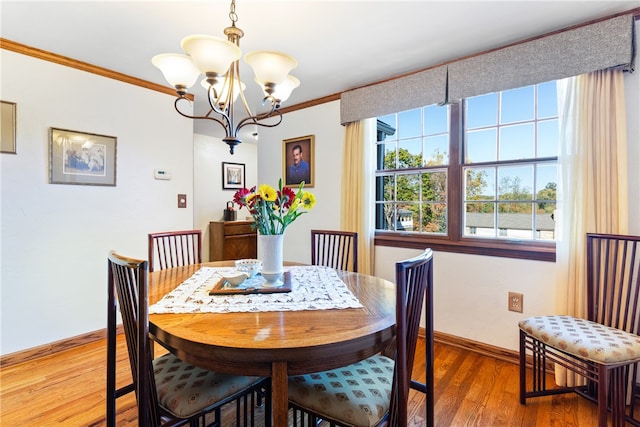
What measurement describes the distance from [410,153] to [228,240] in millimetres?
3295

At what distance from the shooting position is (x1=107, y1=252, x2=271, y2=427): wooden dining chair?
3.28ft

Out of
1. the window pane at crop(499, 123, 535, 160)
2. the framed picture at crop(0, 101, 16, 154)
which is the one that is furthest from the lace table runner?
the framed picture at crop(0, 101, 16, 154)

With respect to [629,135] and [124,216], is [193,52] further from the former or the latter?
[629,135]

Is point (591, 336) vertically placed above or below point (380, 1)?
below

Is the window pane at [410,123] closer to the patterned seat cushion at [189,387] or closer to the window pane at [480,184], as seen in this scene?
the window pane at [480,184]

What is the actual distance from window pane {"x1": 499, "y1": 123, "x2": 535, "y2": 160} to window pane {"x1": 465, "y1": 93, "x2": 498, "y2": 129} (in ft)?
0.43

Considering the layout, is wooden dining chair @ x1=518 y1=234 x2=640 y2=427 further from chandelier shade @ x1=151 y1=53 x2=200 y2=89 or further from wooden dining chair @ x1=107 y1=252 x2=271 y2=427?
chandelier shade @ x1=151 y1=53 x2=200 y2=89

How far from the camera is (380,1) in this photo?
1.73m

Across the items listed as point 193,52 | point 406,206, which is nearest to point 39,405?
point 193,52

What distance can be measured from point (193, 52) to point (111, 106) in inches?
73.1

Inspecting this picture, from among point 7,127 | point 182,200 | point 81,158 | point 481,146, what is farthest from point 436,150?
point 7,127

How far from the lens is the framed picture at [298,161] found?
11.0 ft

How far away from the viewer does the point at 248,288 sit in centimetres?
147

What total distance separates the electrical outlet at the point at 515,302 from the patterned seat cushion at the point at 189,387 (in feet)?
6.15
